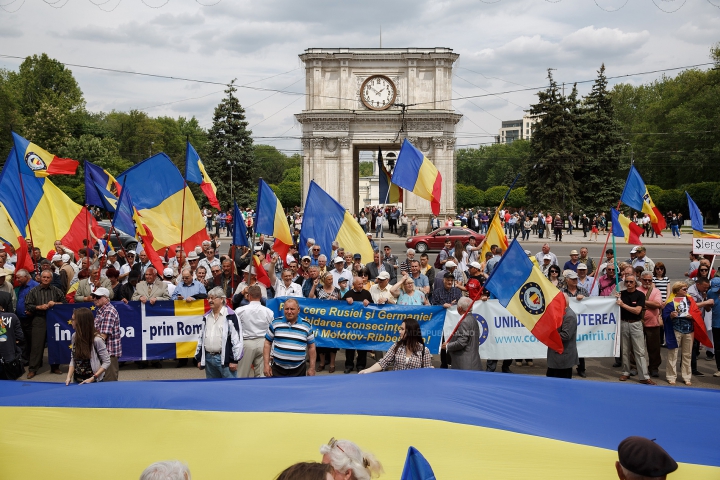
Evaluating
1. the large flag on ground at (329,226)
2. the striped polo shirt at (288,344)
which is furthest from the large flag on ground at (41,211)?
the striped polo shirt at (288,344)

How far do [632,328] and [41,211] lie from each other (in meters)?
11.4

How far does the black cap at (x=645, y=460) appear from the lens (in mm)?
3516

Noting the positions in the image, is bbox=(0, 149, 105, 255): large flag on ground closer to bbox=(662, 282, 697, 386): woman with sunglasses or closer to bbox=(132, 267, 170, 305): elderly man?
bbox=(132, 267, 170, 305): elderly man

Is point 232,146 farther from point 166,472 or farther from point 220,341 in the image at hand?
point 166,472

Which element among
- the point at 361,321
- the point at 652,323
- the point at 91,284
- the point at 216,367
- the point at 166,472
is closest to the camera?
the point at 166,472

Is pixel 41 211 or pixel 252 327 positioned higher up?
pixel 41 211

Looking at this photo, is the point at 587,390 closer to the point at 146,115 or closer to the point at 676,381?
the point at 676,381

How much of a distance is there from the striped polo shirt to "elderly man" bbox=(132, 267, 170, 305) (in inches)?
174

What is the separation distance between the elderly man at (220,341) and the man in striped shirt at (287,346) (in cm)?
41

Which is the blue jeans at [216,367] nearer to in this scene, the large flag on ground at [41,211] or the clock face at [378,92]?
the large flag on ground at [41,211]

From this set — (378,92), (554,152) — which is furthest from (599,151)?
(378,92)

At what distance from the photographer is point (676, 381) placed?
37.1 ft

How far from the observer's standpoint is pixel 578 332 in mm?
11906

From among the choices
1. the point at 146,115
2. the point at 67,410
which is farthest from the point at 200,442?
the point at 146,115
